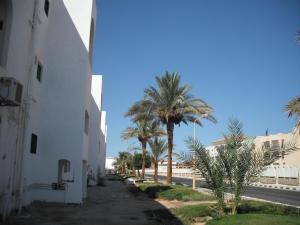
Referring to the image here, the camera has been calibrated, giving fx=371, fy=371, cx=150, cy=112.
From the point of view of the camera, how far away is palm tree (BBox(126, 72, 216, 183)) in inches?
1143

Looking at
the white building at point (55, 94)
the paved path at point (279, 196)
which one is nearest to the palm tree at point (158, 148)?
the paved path at point (279, 196)

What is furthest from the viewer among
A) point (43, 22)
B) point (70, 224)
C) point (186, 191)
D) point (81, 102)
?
point (186, 191)

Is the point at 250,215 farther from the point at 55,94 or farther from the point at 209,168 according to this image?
the point at 55,94

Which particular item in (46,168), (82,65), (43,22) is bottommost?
(46,168)

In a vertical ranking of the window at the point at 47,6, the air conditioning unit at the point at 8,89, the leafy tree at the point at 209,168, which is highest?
the window at the point at 47,6

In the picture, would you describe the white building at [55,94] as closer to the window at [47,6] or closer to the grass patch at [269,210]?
the window at [47,6]

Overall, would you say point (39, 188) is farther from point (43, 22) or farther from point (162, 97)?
point (162, 97)

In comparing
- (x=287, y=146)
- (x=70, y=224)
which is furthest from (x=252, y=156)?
(x=70, y=224)

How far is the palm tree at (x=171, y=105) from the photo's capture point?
29.0 metres

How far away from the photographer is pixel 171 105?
29.0m

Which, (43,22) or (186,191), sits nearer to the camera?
(43,22)

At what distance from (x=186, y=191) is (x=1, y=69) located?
15.1 m

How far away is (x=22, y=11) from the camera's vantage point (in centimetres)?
1319

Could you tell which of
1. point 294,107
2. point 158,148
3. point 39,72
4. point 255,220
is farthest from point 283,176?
point 255,220
